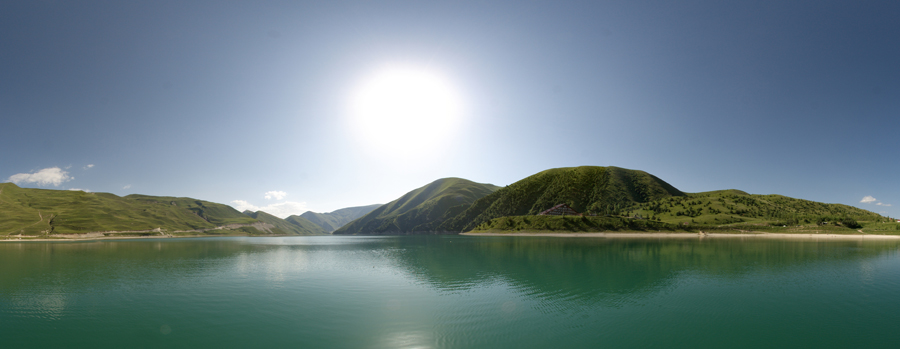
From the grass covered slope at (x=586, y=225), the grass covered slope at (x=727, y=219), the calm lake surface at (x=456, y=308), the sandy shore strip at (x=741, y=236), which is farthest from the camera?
the grass covered slope at (x=586, y=225)

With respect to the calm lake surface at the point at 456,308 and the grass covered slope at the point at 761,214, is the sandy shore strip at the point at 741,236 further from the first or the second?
the calm lake surface at the point at 456,308

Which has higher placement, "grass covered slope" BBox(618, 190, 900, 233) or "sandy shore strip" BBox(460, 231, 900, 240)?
"grass covered slope" BBox(618, 190, 900, 233)

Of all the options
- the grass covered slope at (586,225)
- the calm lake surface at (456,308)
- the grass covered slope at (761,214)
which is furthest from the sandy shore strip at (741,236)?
the calm lake surface at (456,308)

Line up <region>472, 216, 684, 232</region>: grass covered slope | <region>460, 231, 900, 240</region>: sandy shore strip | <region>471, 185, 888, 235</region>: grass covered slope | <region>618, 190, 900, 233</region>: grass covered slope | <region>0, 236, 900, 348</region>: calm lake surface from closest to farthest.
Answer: <region>0, 236, 900, 348</region>: calm lake surface → <region>460, 231, 900, 240</region>: sandy shore strip → <region>471, 185, 888, 235</region>: grass covered slope → <region>618, 190, 900, 233</region>: grass covered slope → <region>472, 216, 684, 232</region>: grass covered slope

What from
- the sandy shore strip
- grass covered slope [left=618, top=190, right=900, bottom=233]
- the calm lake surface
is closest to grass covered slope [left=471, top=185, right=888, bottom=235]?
grass covered slope [left=618, top=190, right=900, bottom=233]

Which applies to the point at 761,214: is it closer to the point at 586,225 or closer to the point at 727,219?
the point at 727,219

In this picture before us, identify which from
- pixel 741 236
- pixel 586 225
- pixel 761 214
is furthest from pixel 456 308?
pixel 761 214

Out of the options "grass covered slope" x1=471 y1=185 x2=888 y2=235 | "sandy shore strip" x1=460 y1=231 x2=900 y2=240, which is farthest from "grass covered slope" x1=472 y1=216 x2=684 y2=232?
"sandy shore strip" x1=460 y1=231 x2=900 y2=240

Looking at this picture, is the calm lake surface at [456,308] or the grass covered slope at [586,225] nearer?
the calm lake surface at [456,308]

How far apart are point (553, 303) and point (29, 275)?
63.8 metres

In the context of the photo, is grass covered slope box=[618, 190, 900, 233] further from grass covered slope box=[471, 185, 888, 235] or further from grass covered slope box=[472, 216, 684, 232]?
grass covered slope box=[472, 216, 684, 232]

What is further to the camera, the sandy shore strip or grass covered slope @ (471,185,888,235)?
grass covered slope @ (471,185,888,235)

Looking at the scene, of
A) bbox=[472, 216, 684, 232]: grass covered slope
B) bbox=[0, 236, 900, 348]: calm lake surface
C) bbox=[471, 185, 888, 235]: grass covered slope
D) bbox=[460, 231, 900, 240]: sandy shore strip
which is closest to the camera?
bbox=[0, 236, 900, 348]: calm lake surface

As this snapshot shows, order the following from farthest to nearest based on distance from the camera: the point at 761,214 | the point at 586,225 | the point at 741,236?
the point at 586,225 < the point at 761,214 < the point at 741,236
